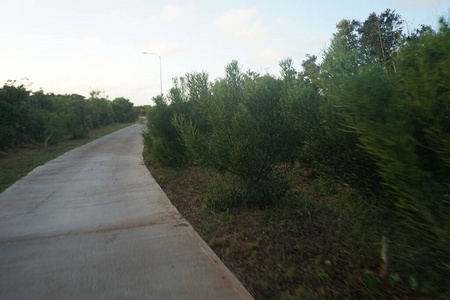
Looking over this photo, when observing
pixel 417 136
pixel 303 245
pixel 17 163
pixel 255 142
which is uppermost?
pixel 417 136

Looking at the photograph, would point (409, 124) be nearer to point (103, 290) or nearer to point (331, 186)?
point (331, 186)

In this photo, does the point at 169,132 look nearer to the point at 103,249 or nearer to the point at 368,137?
the point at 103,249

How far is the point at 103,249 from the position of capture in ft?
15.4

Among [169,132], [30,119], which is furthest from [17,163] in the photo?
[30,119]

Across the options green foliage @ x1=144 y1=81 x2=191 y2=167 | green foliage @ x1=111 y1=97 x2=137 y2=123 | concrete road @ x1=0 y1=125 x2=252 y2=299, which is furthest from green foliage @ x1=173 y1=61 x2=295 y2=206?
green foliage @ x1=111 y1=97 x2=137 y2=123

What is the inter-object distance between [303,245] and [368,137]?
246cm

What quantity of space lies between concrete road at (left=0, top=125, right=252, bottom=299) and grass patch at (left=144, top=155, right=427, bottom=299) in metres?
0.33

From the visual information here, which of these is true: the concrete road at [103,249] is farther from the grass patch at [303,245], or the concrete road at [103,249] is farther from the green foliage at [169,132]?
the green foliage at [169,132]

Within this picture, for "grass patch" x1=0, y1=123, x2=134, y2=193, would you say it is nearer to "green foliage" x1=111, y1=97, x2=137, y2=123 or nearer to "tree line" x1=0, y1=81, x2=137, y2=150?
"tree line" x1=0, y1=81, x2=137, y2=150

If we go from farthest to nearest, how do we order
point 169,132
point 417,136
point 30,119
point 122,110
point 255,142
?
1. point 122,110
2. point 30,119
3. point 169,132
4. point 255,142
5. point 417,136

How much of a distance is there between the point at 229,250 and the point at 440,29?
339 cm

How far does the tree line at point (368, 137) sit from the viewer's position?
2.53 metres

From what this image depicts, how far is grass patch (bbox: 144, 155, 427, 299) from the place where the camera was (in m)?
3.51

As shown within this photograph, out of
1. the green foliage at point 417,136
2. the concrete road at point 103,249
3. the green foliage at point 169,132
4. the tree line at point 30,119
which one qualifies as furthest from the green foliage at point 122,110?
the green foliage at point 417,136
